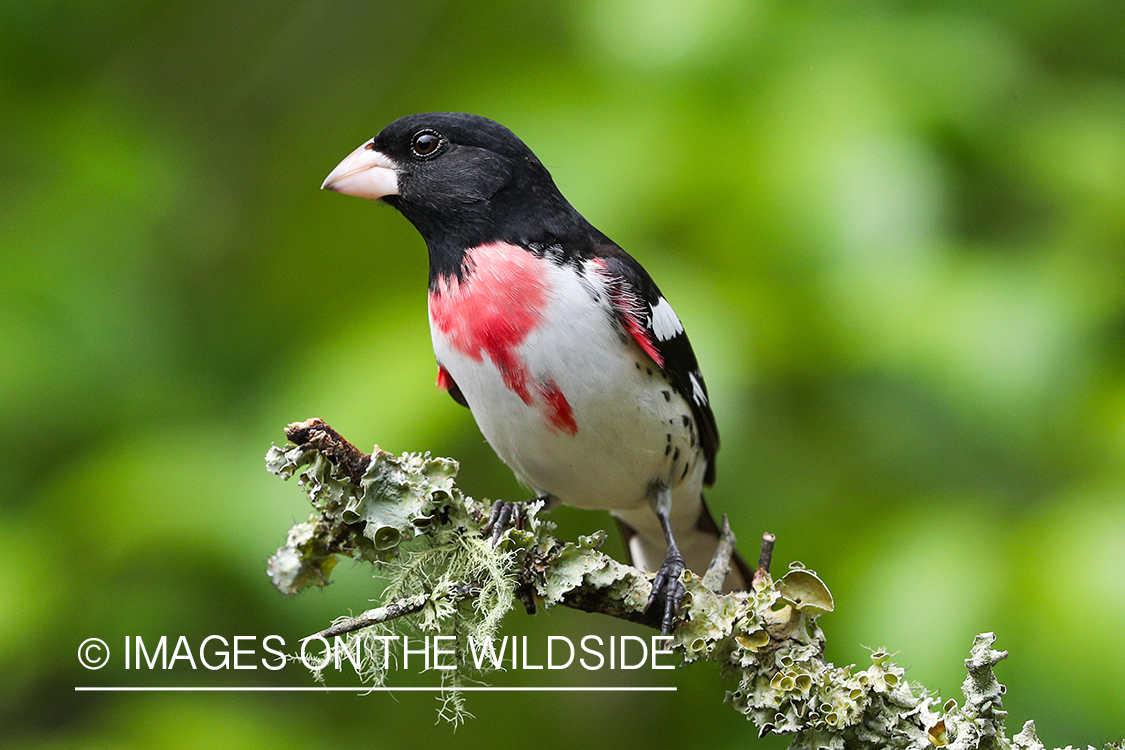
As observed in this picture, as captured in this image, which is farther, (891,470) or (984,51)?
(984,51)

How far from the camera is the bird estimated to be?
152cm

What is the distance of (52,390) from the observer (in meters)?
2.52

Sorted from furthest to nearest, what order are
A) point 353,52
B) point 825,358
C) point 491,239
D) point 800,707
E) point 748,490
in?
point 353,52, point 748,490, point 825,358, point 491,239, point 800,707

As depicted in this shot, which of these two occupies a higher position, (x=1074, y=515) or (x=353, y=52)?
(x=353, y=52)

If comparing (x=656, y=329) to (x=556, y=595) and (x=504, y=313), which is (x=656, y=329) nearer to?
(x=504, y=313)

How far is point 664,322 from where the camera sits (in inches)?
66.9

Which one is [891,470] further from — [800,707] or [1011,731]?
[800,707]

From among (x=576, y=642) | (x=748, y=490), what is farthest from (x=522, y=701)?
(x=748, y=490)

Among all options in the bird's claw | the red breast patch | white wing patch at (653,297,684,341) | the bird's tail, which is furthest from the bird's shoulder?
the bird's claw

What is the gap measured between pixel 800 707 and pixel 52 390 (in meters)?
2.06

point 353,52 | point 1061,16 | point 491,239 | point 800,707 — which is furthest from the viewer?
point 353,52

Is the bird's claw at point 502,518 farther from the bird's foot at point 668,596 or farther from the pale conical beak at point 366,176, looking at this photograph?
the pale conical beak at point 366,176

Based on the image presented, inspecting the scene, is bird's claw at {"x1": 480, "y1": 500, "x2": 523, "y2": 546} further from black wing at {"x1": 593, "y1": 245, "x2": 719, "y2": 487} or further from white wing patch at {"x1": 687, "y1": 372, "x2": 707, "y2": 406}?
white wing patch at {"x1": 687, "y1": 372, "x2": 707, "y2": 406}

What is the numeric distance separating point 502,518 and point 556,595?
0.70ft
